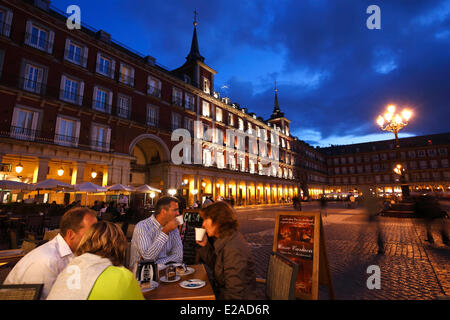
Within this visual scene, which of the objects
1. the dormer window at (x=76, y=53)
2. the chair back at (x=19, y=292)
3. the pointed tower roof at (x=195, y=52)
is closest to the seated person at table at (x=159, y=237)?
the chair back at (x=19, y=292)

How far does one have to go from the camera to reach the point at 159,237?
285 cm

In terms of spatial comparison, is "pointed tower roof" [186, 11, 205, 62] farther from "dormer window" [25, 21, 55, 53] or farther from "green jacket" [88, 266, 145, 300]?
"green jacket" [88, 266, 145, 300]

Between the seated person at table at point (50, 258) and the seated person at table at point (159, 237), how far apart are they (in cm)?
88

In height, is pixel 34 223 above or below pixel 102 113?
below

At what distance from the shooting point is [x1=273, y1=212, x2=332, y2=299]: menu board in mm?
3031

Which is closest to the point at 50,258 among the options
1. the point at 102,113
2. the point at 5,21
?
the point at 102,113

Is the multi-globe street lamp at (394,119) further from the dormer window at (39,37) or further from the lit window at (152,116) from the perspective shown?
the dormer window at (39,37)

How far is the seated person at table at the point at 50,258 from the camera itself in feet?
5.50

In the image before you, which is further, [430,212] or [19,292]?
[430,212]

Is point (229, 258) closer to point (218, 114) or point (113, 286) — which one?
point (113, 286)

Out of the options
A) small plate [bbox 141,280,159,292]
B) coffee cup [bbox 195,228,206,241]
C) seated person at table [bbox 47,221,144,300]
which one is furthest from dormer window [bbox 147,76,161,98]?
seated person at table [bbox 47,221,144,300]

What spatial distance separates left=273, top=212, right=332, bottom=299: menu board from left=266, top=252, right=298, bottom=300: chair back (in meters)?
0.95

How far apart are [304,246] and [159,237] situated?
222cm
